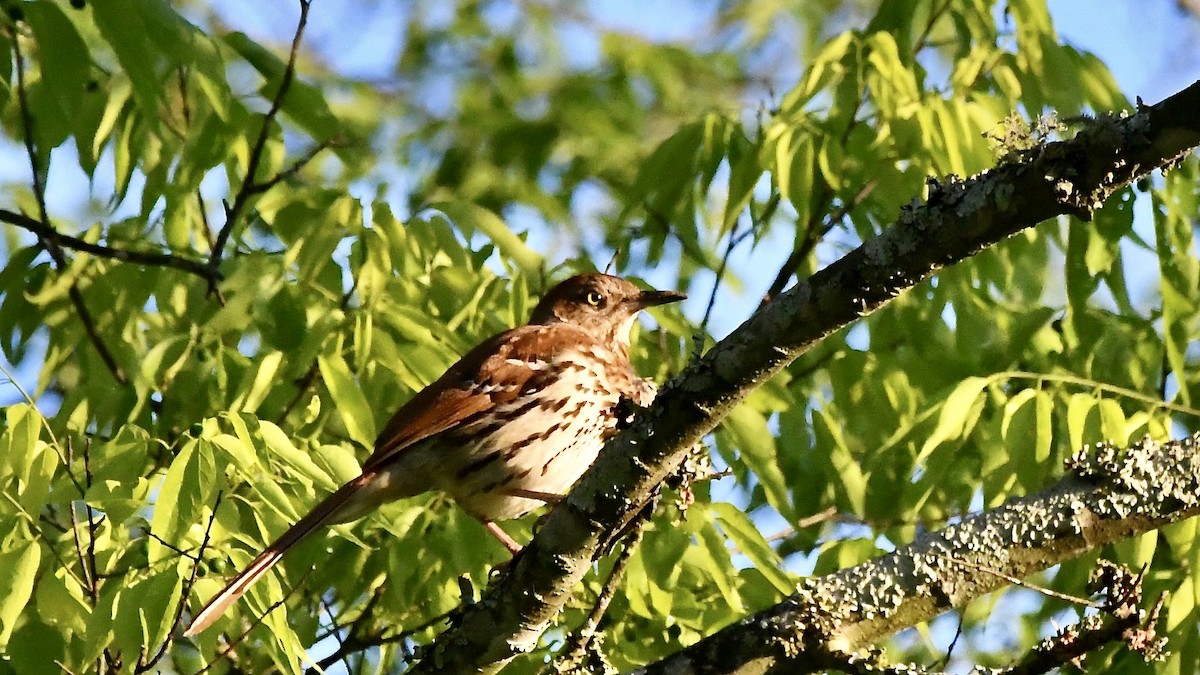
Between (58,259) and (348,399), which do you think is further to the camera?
(58,259)

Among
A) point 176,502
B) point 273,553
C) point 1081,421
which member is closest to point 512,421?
point 273,553

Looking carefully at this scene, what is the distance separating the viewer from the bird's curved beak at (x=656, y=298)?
5234 mm

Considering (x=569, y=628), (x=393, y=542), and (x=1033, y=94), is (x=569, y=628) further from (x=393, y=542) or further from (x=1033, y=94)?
(x=1033, y=94)

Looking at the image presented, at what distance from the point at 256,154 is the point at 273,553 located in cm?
159

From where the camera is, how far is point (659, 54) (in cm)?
800

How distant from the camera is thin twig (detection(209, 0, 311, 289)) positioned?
15.2 feet

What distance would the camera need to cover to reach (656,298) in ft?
17.5

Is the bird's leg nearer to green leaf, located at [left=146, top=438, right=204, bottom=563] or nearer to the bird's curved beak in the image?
the bird's curved beak

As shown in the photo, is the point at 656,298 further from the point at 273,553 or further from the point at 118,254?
the point at 273,553

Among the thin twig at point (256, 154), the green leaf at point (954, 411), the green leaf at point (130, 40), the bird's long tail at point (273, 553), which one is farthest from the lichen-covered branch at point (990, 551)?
the thin twig at point (256, 154)

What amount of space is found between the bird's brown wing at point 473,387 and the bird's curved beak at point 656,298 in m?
0.48

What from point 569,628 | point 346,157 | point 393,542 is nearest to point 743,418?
point 569,628

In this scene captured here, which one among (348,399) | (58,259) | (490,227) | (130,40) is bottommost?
(348,399)

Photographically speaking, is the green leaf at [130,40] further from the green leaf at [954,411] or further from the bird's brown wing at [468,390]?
the green leaf at [954,411]
